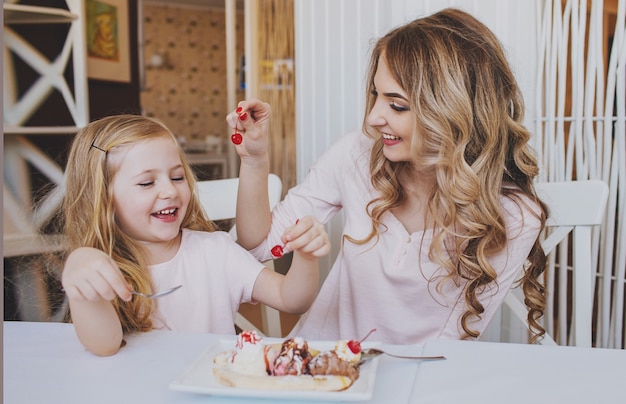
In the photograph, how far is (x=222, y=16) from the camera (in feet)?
27.0

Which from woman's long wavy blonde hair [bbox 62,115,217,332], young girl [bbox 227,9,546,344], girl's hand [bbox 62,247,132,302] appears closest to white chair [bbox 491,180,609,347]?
young girl [bbox 227,9,546,344]

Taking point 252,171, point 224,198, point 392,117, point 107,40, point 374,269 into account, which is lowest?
point 374,269

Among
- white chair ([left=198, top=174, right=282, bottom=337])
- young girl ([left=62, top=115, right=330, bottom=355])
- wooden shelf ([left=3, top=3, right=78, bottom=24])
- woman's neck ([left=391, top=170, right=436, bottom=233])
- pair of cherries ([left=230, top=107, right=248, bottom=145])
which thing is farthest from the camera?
wooden shelf ([left=3, top=3, right=78, bottom=24])

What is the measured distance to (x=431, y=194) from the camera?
1.37m

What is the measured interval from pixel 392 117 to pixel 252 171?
0.32m

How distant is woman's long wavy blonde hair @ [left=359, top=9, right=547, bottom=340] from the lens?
47.6 inches

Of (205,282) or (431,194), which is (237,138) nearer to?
(205,282)

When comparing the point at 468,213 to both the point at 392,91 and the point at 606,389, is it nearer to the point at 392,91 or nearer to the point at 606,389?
the point at 392,91

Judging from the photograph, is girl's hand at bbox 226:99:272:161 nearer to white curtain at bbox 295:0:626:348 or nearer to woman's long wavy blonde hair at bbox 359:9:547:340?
woman's long wavy blonde hair at bbox 359:9:547:340

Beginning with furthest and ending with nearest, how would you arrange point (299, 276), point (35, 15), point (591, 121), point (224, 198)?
Result: point (35, 15)
point (591, 121)
point (224, 198)
point (299, 276)

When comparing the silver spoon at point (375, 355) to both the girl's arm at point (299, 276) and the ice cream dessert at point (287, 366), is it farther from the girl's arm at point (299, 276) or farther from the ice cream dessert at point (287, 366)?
the girl's arm at point (299, 276)

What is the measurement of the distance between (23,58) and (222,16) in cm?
592

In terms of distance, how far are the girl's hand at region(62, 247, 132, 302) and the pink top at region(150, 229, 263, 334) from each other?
15.8 inches

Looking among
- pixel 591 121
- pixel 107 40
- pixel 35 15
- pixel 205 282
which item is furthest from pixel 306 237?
pixel 107 40
